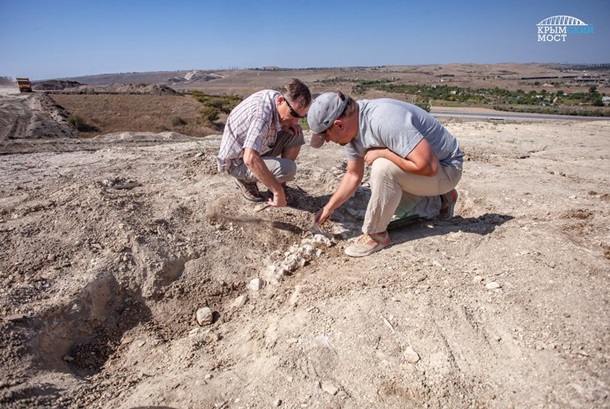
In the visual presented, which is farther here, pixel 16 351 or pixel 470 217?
pixel 470 217

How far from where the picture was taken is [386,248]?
10.1ft

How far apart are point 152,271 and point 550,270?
268cm

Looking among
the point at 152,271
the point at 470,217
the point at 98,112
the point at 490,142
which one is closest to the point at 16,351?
the point at 152,271

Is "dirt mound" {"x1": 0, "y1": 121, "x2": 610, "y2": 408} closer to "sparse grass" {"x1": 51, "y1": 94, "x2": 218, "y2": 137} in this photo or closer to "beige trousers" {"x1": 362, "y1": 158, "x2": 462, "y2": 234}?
"beige trousers" {"x1": 362, "y1": 158, "x2": 462, "y2": 234}

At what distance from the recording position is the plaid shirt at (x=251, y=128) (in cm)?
334

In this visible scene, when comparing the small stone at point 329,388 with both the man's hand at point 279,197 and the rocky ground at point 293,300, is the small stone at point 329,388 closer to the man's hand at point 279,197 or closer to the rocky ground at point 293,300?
the rocky ground at point 293,300

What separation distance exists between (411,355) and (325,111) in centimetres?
150

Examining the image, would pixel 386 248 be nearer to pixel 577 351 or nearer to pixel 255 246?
pixel 255 246

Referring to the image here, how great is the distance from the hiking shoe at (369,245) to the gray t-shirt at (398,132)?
639 millimetres

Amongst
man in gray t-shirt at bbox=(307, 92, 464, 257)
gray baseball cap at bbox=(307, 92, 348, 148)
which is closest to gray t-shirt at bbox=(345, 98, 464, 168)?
man in gray t-shirt at bbox=(307, 92, 464, 257)

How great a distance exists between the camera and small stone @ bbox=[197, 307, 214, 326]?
2.79 m

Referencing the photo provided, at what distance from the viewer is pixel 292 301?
2646 mm

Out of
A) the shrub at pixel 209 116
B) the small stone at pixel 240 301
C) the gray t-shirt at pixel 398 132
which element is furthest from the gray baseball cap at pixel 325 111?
the shrub at pixel 209 116

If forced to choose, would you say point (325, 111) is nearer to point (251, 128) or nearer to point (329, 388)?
point (251, 128)
